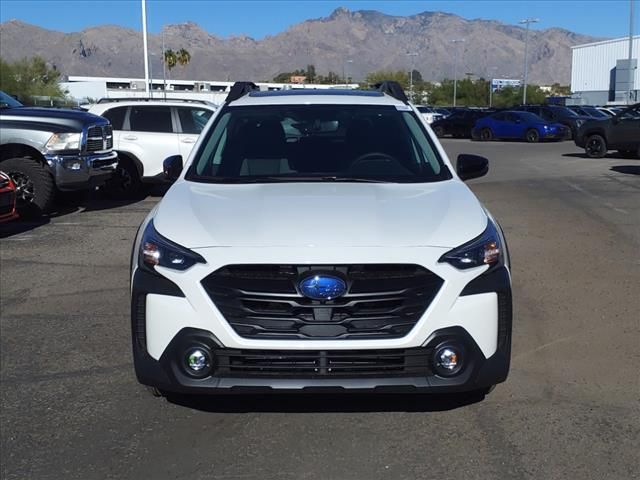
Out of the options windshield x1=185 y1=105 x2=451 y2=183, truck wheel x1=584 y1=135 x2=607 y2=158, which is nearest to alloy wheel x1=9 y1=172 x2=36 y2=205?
windshield x1=185 y1=105 x2=451 y2=183

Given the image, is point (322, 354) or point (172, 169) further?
point (172, 169)

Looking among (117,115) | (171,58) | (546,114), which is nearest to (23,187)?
(117,115)

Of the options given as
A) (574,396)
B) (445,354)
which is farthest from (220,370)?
(574,396)

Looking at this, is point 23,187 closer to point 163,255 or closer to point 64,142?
point 64,142

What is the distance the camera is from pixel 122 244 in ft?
31.8

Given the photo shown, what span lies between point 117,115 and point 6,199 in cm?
489

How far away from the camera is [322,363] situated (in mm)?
3715

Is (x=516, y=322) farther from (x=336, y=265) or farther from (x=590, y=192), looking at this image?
(x=590, y=192)

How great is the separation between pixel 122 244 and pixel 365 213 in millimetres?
6213

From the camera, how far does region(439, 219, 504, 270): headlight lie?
12.4 feet

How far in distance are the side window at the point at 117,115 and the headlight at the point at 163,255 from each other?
10565 millimetres

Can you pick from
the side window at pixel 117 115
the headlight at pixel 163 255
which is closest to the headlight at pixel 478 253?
the headlight at pixel 163 255

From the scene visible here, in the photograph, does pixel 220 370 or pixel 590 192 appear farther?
pixel 590 192

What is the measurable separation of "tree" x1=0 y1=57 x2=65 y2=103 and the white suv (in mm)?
36398
